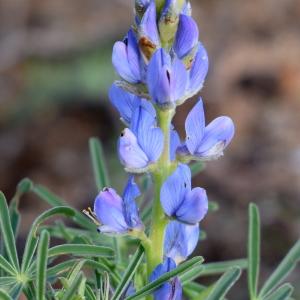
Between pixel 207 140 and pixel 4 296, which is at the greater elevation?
pixel 207 140

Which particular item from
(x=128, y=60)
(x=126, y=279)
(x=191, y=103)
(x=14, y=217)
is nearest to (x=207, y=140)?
(x=128, y=60)

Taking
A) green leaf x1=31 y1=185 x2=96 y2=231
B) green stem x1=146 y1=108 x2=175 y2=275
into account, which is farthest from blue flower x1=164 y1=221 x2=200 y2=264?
green leaf x1=31 y1=185 x2=96 y2=231

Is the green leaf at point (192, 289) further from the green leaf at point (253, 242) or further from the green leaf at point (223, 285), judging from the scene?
the green leaf at point (223, 285)

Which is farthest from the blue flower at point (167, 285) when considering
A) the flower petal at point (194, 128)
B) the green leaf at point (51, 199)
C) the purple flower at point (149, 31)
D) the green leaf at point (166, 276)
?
the green leaf at point (51, 199)

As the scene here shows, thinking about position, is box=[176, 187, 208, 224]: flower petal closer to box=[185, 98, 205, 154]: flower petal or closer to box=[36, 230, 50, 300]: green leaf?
box=[185, 98, 205, 154]: flower petal

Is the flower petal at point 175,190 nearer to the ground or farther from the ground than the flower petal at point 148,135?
nearer to the ground

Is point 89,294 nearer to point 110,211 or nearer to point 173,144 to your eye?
point 110,211
